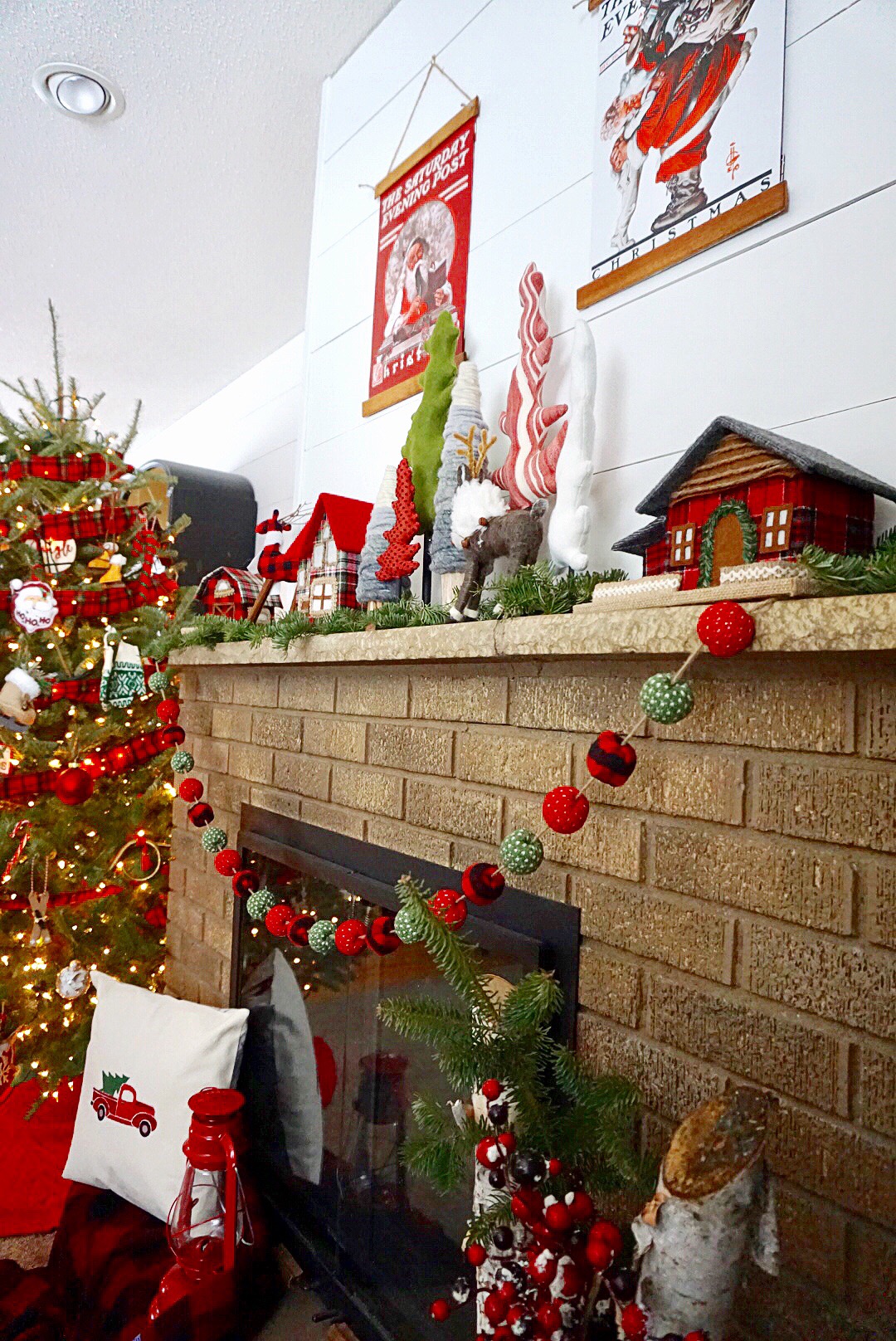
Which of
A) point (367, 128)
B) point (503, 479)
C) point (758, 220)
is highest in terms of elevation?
point (367, 128)

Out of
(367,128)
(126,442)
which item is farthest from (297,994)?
(367,128)

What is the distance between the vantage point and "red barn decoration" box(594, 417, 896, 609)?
74 centimetres

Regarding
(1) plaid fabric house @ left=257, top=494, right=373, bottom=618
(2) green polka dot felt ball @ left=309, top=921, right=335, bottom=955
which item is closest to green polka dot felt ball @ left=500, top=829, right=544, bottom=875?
(2) green polka dot felt ball @ left=309, top=921, right=335, bottom=955

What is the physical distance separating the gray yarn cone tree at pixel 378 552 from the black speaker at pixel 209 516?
1924 millimetres

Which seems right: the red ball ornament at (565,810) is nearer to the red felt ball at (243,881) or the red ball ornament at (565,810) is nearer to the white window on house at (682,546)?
the white window on house at (682,546)

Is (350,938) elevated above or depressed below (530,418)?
below

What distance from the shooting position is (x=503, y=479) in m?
1.17

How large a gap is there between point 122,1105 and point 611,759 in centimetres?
150

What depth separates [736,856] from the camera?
0.83 metres

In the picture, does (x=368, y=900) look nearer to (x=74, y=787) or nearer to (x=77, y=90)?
(x=74, y=787)

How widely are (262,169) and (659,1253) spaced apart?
273 centimetres

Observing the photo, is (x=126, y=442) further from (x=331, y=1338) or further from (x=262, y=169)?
(x=331, y=1338)

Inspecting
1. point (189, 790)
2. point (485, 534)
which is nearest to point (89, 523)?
point (189, 790)

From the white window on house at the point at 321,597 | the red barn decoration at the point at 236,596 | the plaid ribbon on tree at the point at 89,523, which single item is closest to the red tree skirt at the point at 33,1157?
the red barn decoration at the point at 236,596
